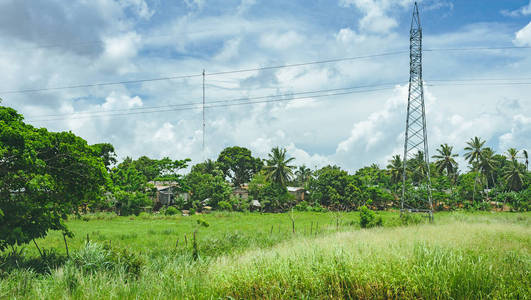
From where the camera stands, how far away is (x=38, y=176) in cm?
1075

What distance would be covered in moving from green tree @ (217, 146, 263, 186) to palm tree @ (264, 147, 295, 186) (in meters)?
16.6

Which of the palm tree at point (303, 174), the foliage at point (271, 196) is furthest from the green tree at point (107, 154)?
the palm tree at point (303, 174)

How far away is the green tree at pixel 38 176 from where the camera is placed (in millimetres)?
10633

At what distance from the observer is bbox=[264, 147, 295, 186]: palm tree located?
58250mm

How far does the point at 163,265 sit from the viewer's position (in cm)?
1204

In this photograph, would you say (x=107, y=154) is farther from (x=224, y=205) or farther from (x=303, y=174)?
(x=303, y=174)

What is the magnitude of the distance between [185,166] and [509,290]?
48.2 meters

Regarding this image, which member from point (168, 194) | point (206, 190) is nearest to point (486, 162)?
point (206, 190)

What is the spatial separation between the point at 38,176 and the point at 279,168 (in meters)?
48.6

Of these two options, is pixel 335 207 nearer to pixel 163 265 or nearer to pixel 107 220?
pixel 107 220

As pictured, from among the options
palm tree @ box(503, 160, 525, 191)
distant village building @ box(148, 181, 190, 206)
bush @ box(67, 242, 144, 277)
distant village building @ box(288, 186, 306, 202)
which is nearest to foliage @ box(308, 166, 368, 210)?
distant village building @ box(288, 186, 306, 202)

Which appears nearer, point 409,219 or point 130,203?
point 409,219

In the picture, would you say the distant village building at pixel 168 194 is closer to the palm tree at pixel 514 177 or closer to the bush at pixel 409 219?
the bush at pixel 409 219

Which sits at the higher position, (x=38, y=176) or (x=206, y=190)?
(x=38, y=176)
